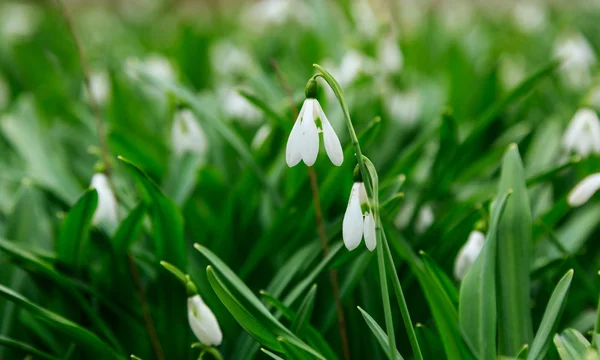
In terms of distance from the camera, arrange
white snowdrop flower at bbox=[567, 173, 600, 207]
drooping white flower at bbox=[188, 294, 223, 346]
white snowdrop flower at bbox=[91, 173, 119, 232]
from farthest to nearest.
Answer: white snowdrop flower at bbox=[91, 173, 119, 232]
white snowdrop flower at bbox=[567, 173, 600, 207]
drooping white flower at bbox=[188, 294, 223, 346]

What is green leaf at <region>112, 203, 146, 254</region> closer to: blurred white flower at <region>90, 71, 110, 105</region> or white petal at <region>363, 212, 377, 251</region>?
white petal at <region>363, 212, 377, 251</region>

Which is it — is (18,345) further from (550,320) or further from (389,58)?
(389,58)

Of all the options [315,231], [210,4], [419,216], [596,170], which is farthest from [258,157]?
[210,4]

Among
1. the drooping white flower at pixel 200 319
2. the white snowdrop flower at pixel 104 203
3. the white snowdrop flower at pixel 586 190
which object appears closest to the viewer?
Result: the drooping white flower at pixel 200 319

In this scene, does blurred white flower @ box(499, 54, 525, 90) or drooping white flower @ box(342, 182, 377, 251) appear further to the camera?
blurred white flower @ box(499, 54, 525, 90)

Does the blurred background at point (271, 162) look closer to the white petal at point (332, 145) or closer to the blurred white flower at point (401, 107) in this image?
the blurred white flower at point (401, 107)

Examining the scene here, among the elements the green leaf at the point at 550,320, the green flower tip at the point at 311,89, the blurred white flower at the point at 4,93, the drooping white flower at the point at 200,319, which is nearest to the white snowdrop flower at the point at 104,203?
the drooping white flower at the point at 200,319

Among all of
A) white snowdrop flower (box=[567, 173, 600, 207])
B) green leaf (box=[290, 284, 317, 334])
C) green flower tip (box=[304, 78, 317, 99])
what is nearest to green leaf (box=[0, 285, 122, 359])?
green leaf (box=[290, 284, 317, 334])

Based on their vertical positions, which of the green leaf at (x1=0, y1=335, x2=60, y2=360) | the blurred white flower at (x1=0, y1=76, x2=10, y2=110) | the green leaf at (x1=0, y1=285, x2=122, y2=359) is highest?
the blurred white flower at (x1=0, y1=76, x2=10, y2=110)

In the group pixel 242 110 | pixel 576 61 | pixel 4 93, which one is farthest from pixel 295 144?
pixel 4 93
